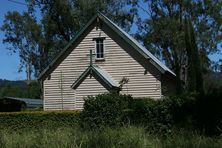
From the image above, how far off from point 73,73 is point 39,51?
118 ft

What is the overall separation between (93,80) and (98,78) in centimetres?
38

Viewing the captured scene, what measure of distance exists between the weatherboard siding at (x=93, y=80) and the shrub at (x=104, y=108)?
10.3 m

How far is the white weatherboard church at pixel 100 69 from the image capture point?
34.6m

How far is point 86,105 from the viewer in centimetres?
2372

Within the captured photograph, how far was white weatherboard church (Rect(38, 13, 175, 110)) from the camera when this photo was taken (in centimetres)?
3462

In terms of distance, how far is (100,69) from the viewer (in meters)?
35.5

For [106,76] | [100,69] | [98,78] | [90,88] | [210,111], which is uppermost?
[100,69]

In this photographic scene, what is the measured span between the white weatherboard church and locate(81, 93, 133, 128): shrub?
9.99m

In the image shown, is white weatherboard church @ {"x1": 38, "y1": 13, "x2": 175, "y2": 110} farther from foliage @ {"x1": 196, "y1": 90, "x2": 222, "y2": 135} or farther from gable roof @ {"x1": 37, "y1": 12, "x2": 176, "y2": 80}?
foliage @ {"x1": 196, "y1": 90, "x2": 222, "y2": 135}

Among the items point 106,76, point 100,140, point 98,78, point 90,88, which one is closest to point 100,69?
point 106,76

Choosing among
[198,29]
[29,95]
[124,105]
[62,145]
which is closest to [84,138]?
[62,145]

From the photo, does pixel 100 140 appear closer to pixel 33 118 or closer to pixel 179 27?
pixel 33 118

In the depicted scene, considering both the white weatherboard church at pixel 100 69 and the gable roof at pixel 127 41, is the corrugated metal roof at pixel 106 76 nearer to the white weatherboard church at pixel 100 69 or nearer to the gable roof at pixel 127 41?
the white weatherboard church at pixel 100 69

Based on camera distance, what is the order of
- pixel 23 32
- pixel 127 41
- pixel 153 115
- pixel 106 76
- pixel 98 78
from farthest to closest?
pixel 23 32 → pixel 127 41 → pixel 106 76 → pixel 98 78 → pixel 153 115
